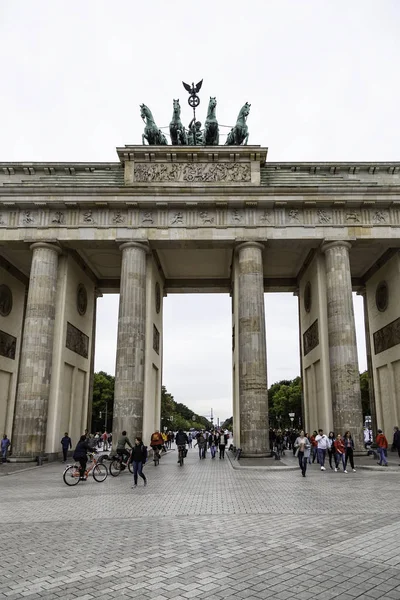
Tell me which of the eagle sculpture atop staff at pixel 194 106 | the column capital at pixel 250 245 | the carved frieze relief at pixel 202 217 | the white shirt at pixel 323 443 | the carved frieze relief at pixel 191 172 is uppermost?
the eagle sculpture atop staff at pixel 194 106

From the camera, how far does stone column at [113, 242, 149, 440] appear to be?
2550 cm

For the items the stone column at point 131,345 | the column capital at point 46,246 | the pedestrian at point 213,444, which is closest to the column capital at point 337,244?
the stone column at point 131,345

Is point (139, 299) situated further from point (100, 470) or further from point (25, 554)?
point (25, 554)

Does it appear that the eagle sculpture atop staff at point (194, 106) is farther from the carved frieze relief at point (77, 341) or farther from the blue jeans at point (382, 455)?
the blue jeans at point (382, 455)

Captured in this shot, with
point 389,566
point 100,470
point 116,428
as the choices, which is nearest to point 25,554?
point 389,566

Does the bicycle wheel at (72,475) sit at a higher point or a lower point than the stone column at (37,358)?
lower

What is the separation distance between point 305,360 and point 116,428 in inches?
612

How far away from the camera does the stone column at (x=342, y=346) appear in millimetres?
Result: 25641

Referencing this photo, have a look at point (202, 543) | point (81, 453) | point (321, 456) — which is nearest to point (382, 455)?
point (321, 456)

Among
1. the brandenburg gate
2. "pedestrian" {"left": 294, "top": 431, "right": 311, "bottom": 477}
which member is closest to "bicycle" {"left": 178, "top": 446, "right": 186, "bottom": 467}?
the brandenburg gate

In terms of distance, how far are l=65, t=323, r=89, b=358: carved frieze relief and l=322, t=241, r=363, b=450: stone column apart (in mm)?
16360

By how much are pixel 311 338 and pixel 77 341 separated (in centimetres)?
1615

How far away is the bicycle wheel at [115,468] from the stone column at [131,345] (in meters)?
5.21

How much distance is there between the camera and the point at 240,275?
28.5 m
